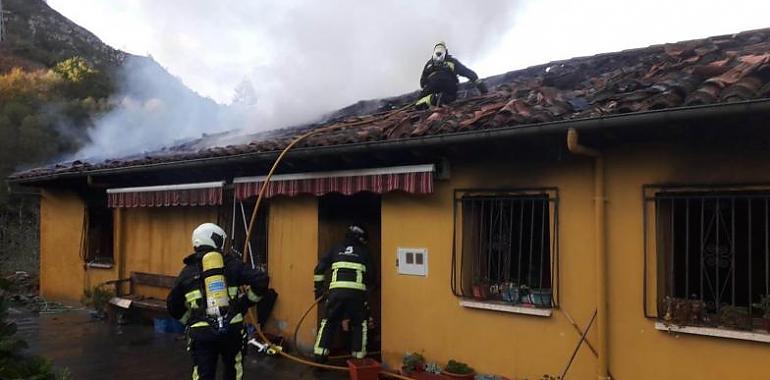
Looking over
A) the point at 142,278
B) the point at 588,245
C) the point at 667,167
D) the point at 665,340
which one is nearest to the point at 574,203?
the point at 588,245

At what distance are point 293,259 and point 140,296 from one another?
4.07 meters

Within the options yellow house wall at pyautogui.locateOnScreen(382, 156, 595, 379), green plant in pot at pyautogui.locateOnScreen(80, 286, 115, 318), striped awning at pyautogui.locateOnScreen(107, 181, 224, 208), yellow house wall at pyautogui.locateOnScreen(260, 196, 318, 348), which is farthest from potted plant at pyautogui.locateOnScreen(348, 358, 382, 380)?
green plant in pot at pyautogui.locateOnScreen(80, 286, 115, 318)

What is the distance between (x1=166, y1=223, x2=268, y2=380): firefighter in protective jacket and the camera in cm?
515

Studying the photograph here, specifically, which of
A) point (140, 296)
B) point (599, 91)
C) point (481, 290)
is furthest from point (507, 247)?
point (140, 296)

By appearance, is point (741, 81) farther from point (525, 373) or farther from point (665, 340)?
point (525, 373)

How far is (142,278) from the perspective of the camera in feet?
35.5

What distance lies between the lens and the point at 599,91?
5.78 m

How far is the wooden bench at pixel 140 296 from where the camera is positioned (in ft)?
32.6

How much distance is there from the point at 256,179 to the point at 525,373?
4245 mm

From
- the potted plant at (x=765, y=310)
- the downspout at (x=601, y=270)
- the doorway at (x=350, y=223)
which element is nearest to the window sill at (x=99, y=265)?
the doorway at (x=350, y=223)

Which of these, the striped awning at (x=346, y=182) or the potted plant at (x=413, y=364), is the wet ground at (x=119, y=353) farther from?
the striped awning at (x=346, y=182)

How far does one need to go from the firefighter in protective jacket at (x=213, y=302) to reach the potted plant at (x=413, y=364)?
186 centimetres

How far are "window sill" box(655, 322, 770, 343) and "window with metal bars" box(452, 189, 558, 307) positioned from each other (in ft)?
3.44

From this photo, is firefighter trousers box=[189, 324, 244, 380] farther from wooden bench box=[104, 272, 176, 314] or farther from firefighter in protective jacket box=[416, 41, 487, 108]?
wooden bench box=[104, 272, 176, 314]
